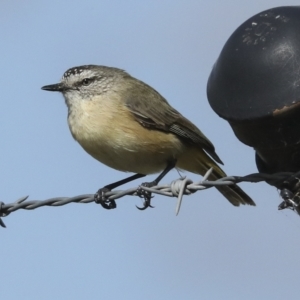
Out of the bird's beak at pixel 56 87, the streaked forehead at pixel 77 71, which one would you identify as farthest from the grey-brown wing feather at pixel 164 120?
the bird's beak at pixel 56 87

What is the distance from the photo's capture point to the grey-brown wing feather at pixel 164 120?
812cm

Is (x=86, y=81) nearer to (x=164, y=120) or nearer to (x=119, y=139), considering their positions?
(x=164, y=120)

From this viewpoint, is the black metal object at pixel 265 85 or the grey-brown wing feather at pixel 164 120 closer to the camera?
A: the black metal object at pixel 265 85

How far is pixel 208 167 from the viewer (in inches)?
334

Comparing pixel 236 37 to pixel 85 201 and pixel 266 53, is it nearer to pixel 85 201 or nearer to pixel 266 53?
pixel 266 53

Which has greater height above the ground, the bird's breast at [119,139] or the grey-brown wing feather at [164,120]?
the grey-brown wing feather at [164,120]

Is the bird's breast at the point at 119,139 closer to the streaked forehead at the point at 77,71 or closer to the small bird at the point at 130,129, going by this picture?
the small bird at the point at 130,129

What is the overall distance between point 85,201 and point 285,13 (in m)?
2.06

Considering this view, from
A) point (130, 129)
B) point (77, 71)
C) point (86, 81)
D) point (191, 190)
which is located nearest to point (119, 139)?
point (130, 129)

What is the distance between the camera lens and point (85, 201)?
559 cm

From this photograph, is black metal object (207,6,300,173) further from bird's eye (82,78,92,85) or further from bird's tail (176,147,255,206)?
bird's eye (82,78,92,85)

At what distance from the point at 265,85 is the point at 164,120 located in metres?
3.38

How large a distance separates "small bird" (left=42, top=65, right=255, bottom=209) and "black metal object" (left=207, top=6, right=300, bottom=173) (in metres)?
2.24

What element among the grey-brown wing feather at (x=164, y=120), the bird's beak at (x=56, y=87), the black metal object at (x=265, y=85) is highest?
the bird's beak at (x=56, y=87)
